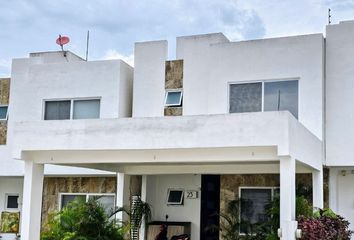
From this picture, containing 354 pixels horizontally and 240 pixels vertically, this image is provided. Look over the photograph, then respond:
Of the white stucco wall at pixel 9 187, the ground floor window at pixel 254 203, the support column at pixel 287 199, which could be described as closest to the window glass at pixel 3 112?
the white stucco wall at pixel 9 187

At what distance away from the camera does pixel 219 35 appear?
18719 millimetres

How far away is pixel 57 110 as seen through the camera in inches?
784

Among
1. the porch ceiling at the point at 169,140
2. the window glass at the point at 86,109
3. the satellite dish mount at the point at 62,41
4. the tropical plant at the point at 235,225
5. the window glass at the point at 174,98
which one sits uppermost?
the satellite dish mount at the point at 62,41

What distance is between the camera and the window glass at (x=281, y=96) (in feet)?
54.4

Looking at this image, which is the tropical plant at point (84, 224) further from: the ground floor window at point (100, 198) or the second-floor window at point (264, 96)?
the second-floor window at point (264, 96)

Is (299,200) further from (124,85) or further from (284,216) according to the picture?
(124,85)

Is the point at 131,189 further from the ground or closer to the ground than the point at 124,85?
closer to the ground

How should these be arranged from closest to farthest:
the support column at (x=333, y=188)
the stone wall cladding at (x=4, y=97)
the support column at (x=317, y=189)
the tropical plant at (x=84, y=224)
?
1. the tropical plant at (x=84, y=224)
2. the support column at (x=317, y=189)
3. the support column at (x=333, y=188)
4. the stone wall cladding at (x=4, y=97)

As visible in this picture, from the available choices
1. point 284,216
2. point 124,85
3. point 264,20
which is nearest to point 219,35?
point 264,20

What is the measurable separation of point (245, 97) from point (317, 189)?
359cm

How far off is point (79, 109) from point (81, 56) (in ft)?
13.9

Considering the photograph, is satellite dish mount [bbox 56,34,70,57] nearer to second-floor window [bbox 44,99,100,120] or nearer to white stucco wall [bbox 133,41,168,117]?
second-floor window [bbox 44,99,100,120]

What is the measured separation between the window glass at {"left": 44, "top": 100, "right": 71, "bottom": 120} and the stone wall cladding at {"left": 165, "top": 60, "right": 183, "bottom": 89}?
365cm

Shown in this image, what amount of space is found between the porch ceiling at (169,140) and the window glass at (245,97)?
3.01m
